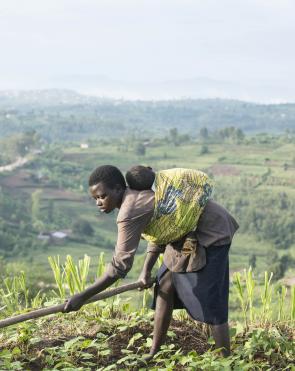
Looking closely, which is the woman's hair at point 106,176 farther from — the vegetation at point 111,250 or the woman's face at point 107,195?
the vegetation at point 111,250

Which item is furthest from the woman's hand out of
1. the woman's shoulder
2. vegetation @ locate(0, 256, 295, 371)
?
the woman's shoulder

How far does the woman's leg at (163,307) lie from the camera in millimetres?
3617

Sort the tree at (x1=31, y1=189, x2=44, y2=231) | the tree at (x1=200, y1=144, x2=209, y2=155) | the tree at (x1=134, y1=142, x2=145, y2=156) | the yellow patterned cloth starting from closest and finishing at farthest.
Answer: the yellow patterned cloth, the tree at (x1=31, y1=189, x2=44, y2=231), the tree at (x1=200, y1=144, x2=209, y2=155), the tree at (x1=134, y1=142, x2=145, y2=156)

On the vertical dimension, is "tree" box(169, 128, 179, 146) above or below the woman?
below

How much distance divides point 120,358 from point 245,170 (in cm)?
7884

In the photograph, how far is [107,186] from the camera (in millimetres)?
3229

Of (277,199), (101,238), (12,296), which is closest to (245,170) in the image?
(277,199)

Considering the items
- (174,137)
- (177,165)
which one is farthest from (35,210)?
(174,137)

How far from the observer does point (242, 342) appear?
4.05 meters

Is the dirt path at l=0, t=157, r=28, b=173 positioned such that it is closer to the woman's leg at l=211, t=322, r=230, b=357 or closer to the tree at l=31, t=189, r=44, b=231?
the tree at l=31, t=189, r=44, b=231

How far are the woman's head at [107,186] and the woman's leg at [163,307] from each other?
0.65 m

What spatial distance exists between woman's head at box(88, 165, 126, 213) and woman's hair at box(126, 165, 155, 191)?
6 centimetres

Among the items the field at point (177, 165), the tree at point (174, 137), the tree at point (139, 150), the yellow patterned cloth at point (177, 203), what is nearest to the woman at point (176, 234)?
the yellow patterned cloth at point (177, 203)

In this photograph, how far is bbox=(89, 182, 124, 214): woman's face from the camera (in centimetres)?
323
